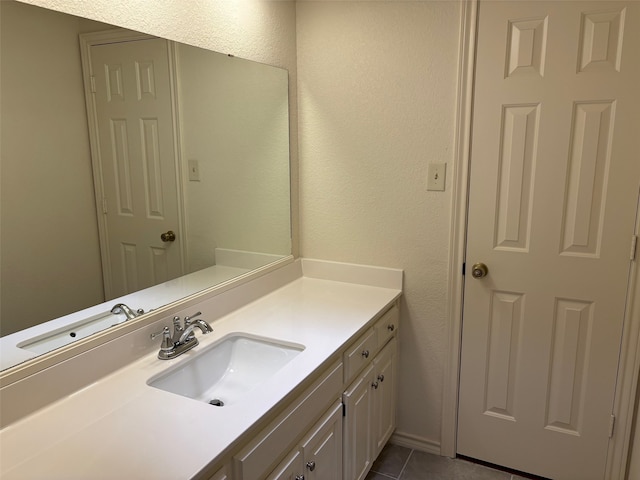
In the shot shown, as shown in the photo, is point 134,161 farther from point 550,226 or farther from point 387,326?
point 550,226

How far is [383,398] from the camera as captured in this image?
214 centimetres

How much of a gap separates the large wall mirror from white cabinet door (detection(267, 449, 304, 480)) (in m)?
0.66

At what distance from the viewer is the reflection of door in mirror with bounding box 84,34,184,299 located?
1.43 meters

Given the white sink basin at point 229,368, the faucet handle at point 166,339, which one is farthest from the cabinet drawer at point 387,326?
the faucet handle at point 166,339

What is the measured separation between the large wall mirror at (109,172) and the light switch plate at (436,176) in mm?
821

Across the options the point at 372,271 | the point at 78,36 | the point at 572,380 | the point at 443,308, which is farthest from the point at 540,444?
the point at 78,36

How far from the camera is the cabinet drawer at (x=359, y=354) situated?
1.73m

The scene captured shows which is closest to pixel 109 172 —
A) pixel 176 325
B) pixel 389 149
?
pixel 176 325

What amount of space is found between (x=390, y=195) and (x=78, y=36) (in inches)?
54.8

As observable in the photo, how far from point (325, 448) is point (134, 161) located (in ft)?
3.78

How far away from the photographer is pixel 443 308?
7.24 feet

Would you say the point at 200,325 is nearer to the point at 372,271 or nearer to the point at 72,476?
the point at 72,476

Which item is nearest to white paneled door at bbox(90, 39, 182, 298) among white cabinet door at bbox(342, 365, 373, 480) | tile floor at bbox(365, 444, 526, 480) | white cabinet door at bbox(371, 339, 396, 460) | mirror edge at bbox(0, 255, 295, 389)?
mirror edge at bbox(0, 255, 295, 389)

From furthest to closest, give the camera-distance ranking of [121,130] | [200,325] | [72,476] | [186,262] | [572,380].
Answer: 1. [572,380]
2. [186,262]
3. [200,325]
4. [121,130]
5. [72,476]
